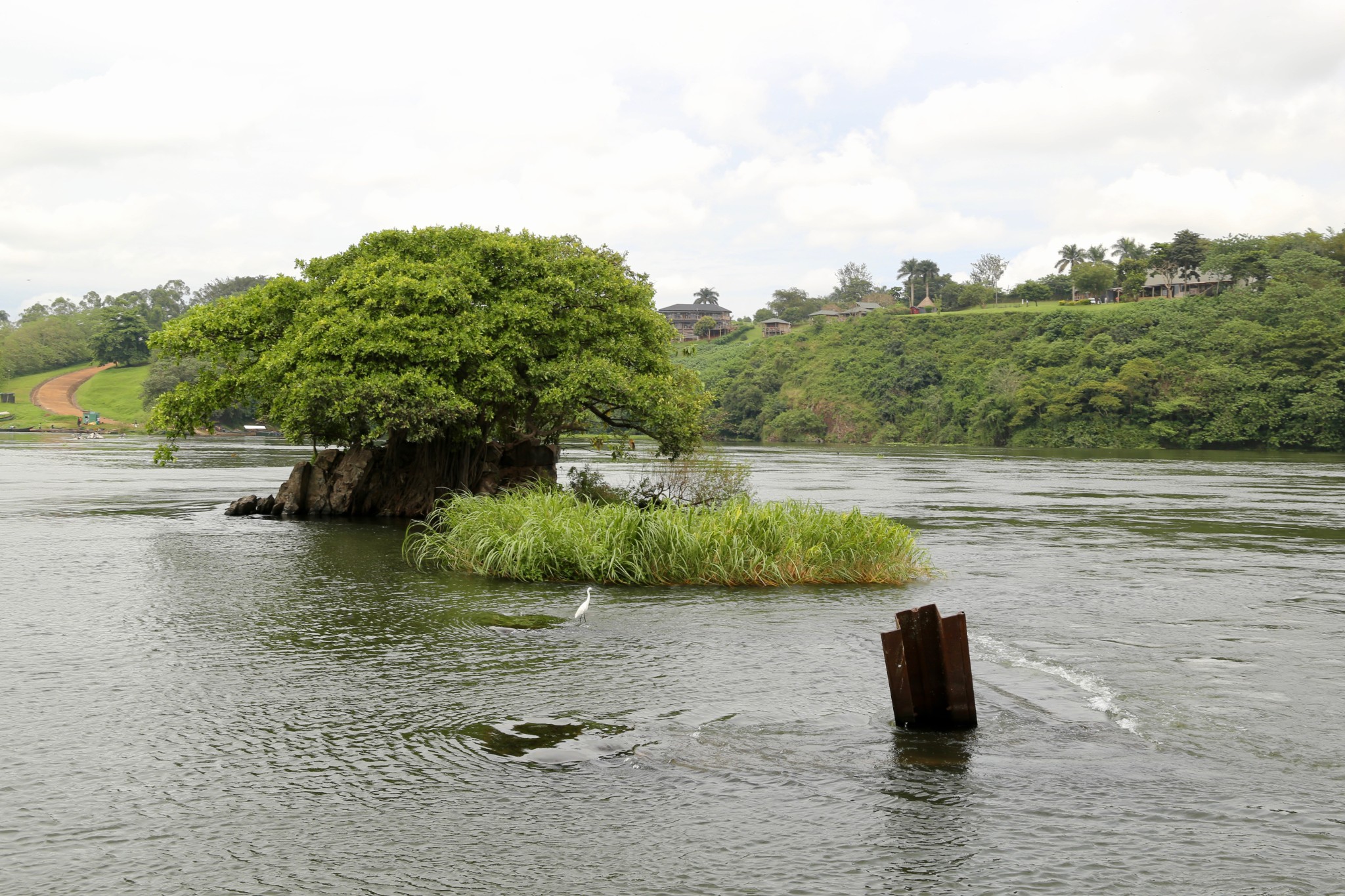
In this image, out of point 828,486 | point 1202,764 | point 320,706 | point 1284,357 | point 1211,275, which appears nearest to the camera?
point 1202,764

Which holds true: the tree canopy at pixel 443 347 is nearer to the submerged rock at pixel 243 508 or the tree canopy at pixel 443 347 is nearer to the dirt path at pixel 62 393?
the submerged rock at pixel 243 508

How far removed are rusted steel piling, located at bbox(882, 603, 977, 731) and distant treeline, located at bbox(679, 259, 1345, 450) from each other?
79.4m

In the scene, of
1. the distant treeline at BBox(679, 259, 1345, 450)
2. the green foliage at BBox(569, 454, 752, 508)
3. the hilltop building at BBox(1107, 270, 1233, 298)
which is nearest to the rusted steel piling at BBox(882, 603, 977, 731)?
the green foliage at BBox(569, 454, 752, 508)

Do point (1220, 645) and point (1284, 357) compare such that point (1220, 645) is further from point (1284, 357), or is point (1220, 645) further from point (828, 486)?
point (1284, 357)

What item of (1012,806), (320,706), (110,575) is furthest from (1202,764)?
(110,575)

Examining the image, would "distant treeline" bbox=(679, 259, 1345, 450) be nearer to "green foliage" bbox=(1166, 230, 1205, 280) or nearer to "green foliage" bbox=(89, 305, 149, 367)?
"green foliage" bbox=(1166, 230, 1205, 280)

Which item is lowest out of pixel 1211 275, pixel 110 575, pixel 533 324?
pixel 110 575

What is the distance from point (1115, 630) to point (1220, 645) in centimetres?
177

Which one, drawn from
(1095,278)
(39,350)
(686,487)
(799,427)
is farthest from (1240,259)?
Result: (39,350)

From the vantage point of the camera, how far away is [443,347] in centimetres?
3366

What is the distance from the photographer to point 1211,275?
15050cm

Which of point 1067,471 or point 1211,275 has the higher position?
point 1211,275

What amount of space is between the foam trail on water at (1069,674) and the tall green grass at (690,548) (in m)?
5.83

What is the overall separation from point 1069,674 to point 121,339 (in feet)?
649
